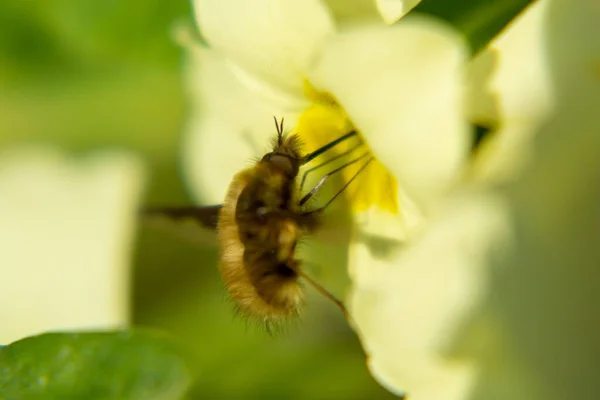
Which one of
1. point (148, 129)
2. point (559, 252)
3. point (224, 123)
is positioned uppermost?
point (148, 129)

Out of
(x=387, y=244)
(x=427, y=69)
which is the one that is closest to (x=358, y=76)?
(x=427, y=69)

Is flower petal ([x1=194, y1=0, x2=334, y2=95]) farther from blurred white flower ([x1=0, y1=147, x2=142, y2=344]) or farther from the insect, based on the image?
blurred white flower ([x1=0, y1=147, x2=142, y2=344])


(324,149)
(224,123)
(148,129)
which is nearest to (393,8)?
(324,149)

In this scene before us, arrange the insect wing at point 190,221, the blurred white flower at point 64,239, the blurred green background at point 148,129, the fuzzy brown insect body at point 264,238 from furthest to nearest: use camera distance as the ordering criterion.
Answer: the blurred green background at point 148,129 → the blurred white flower at point 64,239 → the insect wing at point 190,221 → the fuzzy brown insect body at point 264,238

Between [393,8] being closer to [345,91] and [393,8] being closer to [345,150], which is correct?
[345,91]

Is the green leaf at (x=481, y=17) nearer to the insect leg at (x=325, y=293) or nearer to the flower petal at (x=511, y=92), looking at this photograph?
the flower petal at (x=511, y=92)

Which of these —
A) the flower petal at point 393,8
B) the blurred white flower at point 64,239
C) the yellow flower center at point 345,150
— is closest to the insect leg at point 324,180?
the yellow flower center at point 345,150

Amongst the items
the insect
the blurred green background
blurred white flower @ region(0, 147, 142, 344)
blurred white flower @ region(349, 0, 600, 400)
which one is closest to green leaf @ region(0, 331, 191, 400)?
the insect
